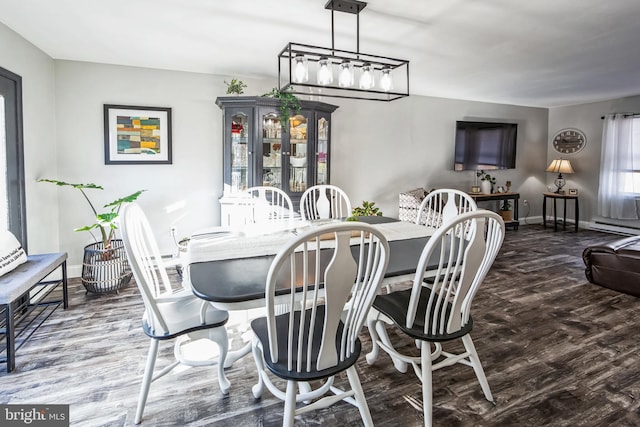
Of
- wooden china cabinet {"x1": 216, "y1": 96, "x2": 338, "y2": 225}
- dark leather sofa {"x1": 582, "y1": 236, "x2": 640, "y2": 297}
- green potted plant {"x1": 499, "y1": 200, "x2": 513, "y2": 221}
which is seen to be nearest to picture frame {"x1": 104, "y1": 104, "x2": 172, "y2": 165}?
wooden china cabinet {"x1": 216, "y1": 96, "x2": 338, "y2": 225}

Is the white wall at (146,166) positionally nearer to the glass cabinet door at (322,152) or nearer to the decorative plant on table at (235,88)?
the decorative plant on table at (235,88)

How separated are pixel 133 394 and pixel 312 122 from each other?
3263mm

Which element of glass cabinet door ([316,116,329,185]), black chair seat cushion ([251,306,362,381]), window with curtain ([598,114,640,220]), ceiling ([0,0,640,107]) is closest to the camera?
black chair seat cushion ([251,306,362,381])

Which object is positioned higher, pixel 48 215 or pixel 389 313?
pixel 48 215

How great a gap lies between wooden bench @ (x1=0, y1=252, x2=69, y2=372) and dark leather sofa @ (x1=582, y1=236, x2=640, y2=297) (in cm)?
482

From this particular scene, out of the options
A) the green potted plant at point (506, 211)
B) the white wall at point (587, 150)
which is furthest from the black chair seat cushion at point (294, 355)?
the white wall at point (587, 150)

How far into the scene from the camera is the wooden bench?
219cm

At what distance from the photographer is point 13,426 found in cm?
173

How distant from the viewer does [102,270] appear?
11.2 ft

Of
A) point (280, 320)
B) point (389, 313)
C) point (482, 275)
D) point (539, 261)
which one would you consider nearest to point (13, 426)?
point (280, 320)

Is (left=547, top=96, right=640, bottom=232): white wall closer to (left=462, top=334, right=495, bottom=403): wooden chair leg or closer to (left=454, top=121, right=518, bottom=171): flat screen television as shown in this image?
(left=454, top=121, right=518, bottom=171): flat screen television

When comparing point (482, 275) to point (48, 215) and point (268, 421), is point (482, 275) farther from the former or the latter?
point (48, 215)

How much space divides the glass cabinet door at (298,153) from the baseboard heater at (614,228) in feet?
18.3

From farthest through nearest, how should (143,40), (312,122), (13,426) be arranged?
(312,122) → (143,40) → (13,426)
